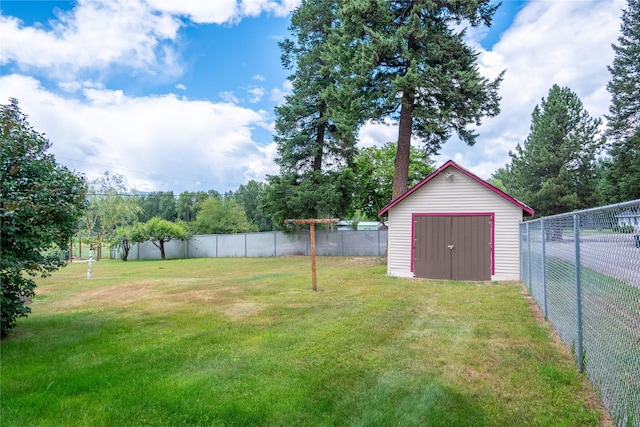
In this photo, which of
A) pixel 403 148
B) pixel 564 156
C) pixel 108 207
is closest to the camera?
pixel 403 148

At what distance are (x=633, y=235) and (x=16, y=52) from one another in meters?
8.70

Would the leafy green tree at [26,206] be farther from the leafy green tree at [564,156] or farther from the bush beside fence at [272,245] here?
the leafy green tree at [564,156]

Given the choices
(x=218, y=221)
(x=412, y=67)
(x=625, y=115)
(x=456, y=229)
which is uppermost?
(x=625, y=115)

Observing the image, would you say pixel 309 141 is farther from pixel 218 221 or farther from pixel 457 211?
pixel 218 221

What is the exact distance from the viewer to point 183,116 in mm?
14734

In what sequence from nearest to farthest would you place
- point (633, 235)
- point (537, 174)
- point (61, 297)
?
point (633, 235) < point (61, 297) < point (537, 174)

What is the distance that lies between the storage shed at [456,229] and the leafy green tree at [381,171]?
11.8 m

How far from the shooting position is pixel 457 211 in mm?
9648

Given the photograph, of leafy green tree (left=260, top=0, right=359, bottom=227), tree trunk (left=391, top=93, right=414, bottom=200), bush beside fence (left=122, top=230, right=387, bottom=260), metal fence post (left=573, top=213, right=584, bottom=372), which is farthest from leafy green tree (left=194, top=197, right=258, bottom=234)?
metal fence post (left=573, top=213, right=584, bottom=372)

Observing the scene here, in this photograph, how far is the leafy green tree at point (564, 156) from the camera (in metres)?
22.5

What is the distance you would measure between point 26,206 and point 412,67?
11.4 meters

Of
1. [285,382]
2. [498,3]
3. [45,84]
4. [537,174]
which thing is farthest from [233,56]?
[537,174]

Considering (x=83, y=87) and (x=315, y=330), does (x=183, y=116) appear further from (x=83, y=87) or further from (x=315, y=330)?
(x=315, y=330)

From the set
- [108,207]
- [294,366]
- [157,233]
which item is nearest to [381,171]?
[157,233]
